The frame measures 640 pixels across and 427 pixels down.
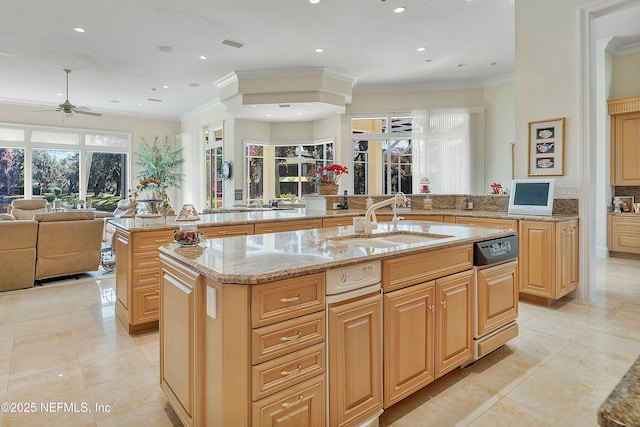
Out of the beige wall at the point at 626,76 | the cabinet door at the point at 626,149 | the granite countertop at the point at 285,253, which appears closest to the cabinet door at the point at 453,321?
the granite countertop at the point at 285,253

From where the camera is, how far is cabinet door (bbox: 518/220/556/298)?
3.57 metres

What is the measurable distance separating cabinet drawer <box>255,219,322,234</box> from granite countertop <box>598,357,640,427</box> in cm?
330

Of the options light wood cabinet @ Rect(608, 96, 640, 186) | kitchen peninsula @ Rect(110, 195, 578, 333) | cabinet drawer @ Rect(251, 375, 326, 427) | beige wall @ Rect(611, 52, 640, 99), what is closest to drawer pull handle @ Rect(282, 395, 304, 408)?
cabinet drawer @ Rect(251, 375, 326, 427)

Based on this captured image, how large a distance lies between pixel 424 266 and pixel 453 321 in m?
0.45

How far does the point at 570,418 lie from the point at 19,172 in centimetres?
1102

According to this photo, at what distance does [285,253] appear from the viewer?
1.76 metres

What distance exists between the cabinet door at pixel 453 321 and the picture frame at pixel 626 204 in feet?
17.8

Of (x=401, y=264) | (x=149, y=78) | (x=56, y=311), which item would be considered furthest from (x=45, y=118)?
(x=401, y=264)

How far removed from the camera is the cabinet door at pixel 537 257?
11.7 ft

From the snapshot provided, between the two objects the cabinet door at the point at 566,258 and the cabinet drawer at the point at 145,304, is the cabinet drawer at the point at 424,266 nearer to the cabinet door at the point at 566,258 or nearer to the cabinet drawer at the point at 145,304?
the cabinet door at the point at 566,258

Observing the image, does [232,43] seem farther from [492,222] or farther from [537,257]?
[537,257]

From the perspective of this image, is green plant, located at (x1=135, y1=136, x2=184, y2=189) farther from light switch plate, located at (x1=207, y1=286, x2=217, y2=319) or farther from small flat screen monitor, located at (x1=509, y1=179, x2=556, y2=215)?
light switch plate, located at (x1=207, y1=286, x2=217, y2=319)

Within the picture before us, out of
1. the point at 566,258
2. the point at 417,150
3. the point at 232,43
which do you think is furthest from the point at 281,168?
the point at 566,258

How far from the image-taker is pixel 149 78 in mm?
6773
